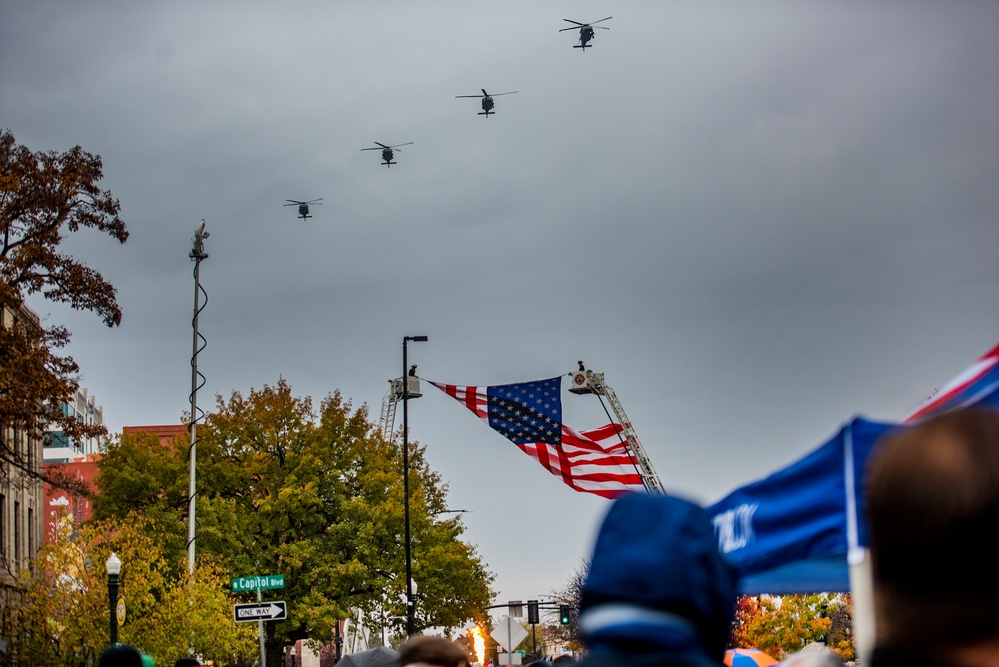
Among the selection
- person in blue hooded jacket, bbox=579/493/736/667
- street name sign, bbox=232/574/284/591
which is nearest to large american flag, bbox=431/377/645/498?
street name sign, bbox=232/574/284/591

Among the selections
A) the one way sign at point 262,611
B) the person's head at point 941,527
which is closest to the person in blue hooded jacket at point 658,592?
the person's head at point 941,527

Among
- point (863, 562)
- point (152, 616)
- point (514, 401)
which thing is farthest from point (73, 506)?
point (863, 562)

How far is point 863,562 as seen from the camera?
4.08 metres

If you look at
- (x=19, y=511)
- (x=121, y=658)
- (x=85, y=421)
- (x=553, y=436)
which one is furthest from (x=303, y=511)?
(x=85, y=421)

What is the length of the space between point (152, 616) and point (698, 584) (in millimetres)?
31041

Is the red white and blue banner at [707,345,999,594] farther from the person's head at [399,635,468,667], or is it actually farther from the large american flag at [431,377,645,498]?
the large american flag at [431,377,645,498]

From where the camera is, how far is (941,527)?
4.99ft

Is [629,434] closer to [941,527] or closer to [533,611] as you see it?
[533,611]

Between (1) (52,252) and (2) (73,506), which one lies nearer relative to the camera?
(1) (52,252)

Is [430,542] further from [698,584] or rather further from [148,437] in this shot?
[698,584]

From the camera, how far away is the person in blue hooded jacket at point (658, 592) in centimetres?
194

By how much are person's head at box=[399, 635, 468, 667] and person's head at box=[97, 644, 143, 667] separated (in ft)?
5.06

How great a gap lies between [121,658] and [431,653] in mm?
1787

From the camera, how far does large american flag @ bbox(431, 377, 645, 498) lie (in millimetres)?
22562
